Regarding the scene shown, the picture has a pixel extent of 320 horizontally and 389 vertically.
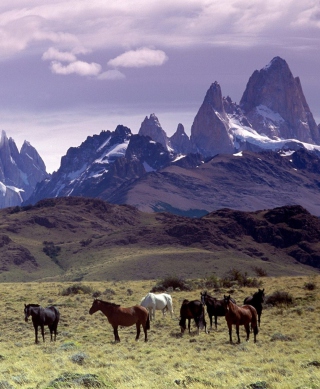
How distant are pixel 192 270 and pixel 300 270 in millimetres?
34138

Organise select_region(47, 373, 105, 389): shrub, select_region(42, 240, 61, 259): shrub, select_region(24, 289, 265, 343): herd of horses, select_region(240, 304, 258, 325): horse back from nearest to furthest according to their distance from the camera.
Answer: select_region(47, 373, 105, 389): shrub, select_region(24, 289, 265, 343): herd of horses, select_region(240, 304, 258, 325): horse back, select_region(42, 240, 61, 259): shrub

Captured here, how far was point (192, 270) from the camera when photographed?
132m

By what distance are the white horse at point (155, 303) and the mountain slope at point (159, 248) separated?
86.8 meters

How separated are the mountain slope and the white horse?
8681 centimetres

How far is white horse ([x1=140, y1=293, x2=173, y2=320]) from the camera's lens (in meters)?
35.1

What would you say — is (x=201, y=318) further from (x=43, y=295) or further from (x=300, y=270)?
(x=300, y=270)

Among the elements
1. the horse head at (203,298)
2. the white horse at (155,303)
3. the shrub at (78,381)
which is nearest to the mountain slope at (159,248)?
the white horse at (155,303)

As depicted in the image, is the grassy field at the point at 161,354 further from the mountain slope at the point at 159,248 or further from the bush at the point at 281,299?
the mountain slope at the point at 159,248

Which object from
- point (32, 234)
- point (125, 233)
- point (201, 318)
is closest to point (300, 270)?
point (125, 233)

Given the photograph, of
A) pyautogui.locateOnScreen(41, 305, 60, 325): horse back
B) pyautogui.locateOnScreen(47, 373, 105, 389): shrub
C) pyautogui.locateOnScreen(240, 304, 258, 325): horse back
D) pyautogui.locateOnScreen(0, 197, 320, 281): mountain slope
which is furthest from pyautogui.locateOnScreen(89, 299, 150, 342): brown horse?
pyautogui.locateOnScreen(0, 197, 320, 281): mountain slope

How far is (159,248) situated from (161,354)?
13642cm

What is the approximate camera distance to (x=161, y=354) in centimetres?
2623

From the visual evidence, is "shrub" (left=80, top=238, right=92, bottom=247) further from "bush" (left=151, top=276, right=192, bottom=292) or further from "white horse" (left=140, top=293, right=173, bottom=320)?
"white horse" (left=140, top=293, right=173, bottom=320)

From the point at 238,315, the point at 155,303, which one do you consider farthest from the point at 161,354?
the point at 155,303
